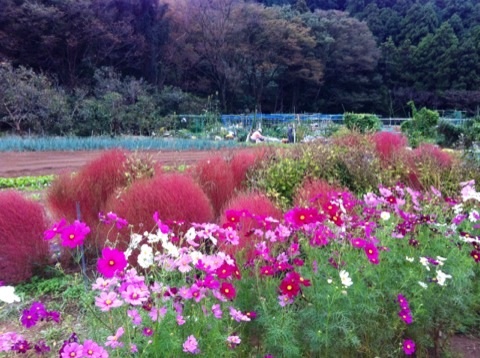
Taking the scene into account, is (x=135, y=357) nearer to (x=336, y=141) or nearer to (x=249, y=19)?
(x=336, y=141)

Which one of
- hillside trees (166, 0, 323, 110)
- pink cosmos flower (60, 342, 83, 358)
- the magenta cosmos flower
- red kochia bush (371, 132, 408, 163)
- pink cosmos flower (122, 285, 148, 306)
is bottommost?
red kochia bush (371, 132, 408, 163)

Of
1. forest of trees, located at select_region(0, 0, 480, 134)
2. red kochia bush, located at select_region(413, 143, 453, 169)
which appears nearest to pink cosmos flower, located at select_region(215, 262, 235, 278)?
red kochia bush, located at select_region(413, 143, 453, 169)

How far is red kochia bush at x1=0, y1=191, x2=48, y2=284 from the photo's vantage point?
3.19m

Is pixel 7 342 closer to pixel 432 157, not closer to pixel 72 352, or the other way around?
pixel 72 352

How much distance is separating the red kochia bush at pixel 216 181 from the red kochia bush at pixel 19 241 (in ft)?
4.33

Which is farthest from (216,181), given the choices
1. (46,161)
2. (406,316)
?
(46,161)

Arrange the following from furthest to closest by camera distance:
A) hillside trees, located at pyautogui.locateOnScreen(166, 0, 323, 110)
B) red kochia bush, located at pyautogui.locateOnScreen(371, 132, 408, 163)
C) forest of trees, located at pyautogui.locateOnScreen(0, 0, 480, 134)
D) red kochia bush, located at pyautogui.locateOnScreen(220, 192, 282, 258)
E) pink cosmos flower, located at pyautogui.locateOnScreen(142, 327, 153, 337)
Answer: hillside trees, located at pyautogui.locateOnScreen(166, 0, 323, 110) → forest of trees, located at pyautogui.locateOnScreen(0, 0, 480, 134) → red kochia bush, located at pyautogui.locateOnScreen(371, 132, 408, 163) → red kochia bush, located at pyautogui.locateOnScreen(220, 192, 282, 258) → pink cosmos flower, located at pyautogui.locateOnScreen(142, 327, 153, 337)

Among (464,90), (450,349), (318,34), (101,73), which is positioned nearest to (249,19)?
(318,34)

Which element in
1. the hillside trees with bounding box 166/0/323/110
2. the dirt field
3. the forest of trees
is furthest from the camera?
the hillside trees with bounding box 166/0/323/110

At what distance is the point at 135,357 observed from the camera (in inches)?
57.4

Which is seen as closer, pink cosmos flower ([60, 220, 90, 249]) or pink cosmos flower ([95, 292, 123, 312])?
pink cosmos flower ([95, 292, 123, 312])

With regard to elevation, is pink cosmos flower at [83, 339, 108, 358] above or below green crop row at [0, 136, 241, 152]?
above

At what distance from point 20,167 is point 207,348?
8.74 m

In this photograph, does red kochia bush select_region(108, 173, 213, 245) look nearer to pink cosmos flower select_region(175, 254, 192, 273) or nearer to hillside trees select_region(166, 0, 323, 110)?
pink cosmos flower select_region(175, 254, 192, 273)
